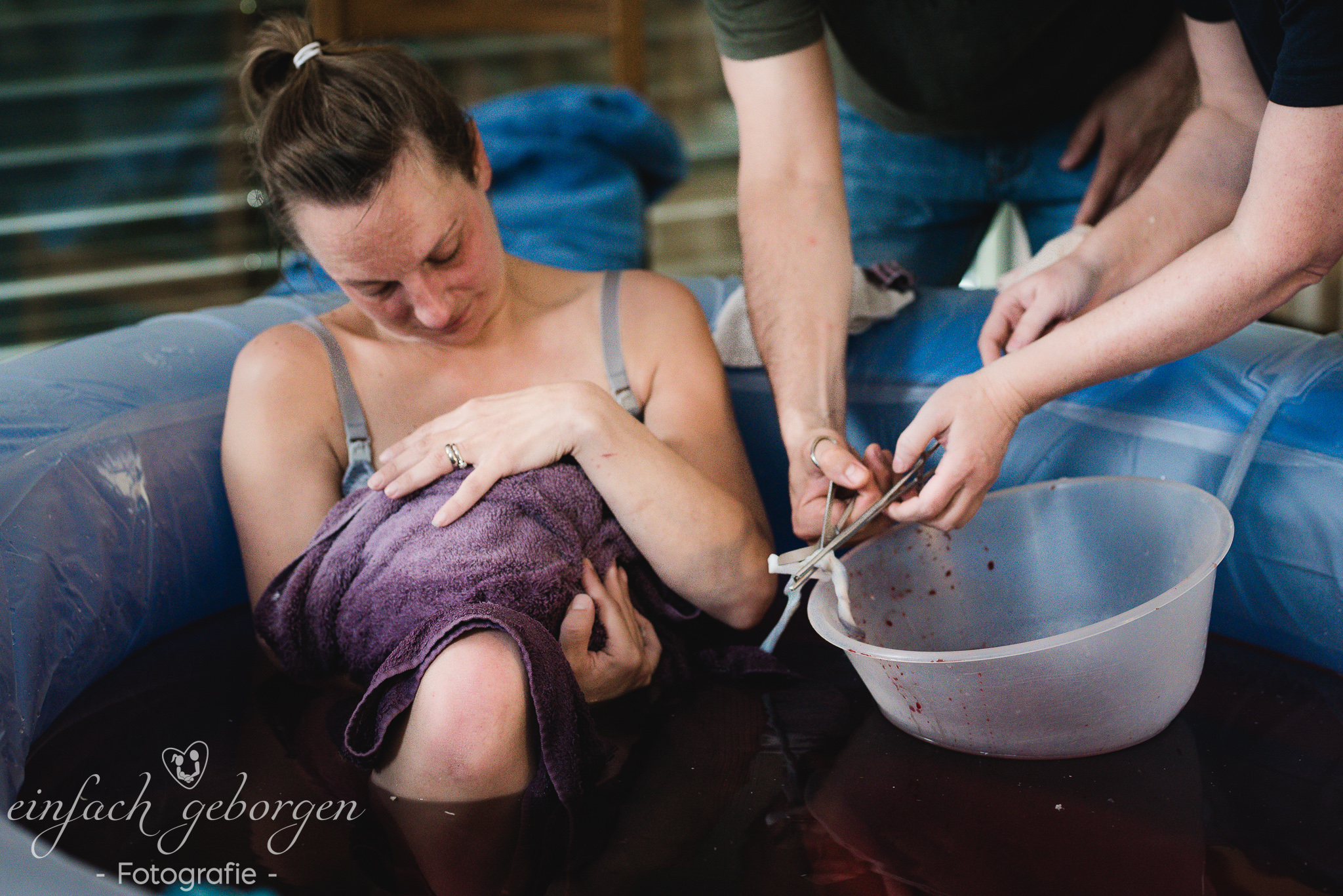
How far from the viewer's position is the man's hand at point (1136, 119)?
155cm

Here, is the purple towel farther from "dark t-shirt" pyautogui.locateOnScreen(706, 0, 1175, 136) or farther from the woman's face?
"dark t-shirt" pyautogui.locateOnScreen(706, 0, 1175, 136)

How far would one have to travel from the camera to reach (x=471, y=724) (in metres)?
0.99

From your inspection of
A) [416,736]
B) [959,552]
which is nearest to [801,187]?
[959,552]

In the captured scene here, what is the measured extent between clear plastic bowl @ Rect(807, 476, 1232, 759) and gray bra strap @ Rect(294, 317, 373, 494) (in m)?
0.54

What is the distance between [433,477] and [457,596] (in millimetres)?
162

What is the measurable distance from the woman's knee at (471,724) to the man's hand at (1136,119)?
1.06 metres

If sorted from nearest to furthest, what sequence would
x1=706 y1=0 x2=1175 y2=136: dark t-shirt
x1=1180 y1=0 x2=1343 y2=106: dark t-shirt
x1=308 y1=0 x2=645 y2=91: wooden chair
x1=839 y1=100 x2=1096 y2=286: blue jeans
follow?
x1=1180 y1=0 x2=1343 y2=106: dark t-shirt → x1=706 y1=0 x2=1175 y2=136: dark t-shirt → x1=839 y1=100 x2=1096 y2=286: blue jeans → x1=308 y1=0 x2=645 y2=91: wooden chair

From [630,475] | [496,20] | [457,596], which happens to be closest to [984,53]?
[630,475]

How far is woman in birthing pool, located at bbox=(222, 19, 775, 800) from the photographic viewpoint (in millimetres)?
1029

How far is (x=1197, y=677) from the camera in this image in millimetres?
1114

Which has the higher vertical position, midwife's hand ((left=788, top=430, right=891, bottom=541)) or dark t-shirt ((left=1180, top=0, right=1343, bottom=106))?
dark t-shirt ((left=1180, top=0, right=1343, bottom=106))

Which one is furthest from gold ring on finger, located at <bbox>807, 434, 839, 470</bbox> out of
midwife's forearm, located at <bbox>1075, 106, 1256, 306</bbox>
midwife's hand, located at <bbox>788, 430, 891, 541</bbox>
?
midwife's forearm, located at <bbox>1075, 106, 1256, 306</bbox>

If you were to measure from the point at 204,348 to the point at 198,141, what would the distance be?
7.01 feet

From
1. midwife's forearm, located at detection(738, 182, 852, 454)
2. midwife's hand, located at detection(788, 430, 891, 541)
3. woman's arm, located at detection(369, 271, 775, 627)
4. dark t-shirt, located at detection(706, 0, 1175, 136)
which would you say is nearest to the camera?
midwife's hand, located at detection(788, 430, 891, 541)
